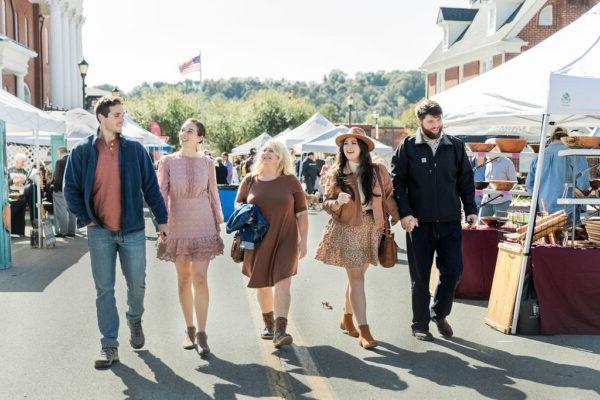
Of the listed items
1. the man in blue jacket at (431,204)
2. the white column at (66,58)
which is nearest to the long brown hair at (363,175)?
the man in blue jacket at (431,204)

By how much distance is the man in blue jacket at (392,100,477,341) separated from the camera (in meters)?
6.85

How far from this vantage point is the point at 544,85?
23.1 feet

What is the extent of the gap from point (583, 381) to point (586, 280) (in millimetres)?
1754

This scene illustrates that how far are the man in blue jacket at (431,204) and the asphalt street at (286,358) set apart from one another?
0.40 m

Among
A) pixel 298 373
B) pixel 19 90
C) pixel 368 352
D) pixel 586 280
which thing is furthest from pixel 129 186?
pixel 19 90

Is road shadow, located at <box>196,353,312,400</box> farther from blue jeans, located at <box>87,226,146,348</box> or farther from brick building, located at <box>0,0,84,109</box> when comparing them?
brick building, located at <box>0,0,84,109</box>

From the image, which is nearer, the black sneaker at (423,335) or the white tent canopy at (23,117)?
the black sneaker at (423,335)

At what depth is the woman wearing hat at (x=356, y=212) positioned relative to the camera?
670 cm

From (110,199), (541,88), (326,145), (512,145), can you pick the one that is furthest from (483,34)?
(110,199)

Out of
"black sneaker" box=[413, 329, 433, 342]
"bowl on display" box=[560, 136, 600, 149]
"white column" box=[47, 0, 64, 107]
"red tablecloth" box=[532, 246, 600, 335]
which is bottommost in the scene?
"black sneaker" box=[413, 329, 433, 342]

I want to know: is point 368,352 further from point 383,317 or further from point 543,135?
point 543,135

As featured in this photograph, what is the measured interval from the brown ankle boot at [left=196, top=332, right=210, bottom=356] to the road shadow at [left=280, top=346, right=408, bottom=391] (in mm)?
609


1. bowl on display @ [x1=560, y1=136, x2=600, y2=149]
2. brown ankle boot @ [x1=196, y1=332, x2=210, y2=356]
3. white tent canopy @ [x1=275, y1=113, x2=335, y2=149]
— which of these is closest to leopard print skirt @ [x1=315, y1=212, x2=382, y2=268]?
brown ankle boot @ [x1=196, y1=332, x2=210, y2=356]

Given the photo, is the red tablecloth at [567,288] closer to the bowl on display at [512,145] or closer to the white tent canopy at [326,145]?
the bowl on display at [512,145]
